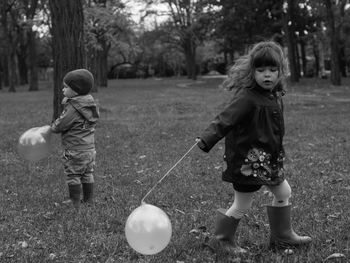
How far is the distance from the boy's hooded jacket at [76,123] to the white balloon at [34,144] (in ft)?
0.68

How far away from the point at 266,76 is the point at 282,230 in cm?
126

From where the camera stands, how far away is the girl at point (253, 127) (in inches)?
151

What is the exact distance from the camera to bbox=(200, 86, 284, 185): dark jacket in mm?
3822

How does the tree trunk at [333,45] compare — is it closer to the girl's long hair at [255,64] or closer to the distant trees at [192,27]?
the distant trees at [192,27]

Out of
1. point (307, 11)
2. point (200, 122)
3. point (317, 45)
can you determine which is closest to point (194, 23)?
point (307, 11)

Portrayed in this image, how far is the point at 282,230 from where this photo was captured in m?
4.16

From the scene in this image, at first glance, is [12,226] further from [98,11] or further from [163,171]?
[98,11]

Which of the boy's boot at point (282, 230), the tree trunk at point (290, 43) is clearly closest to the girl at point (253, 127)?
the boy's boot at point (282, 230)

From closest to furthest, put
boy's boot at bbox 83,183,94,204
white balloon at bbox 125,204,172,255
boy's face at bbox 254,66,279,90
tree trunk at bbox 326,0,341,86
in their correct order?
white balloon at bbox 125,204,172,255 < boy's face at bbox 254,66,279,90 < boy's boot at bbox 83,183,94,204 < tree trunk at bbox 326,0,341,86

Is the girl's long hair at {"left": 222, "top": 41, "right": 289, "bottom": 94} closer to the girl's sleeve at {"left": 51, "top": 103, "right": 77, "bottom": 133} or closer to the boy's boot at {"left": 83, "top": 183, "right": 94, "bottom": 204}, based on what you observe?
the girl's sleeve at {"left": 51, "top": 103, "right": 77, "bottom": 133}

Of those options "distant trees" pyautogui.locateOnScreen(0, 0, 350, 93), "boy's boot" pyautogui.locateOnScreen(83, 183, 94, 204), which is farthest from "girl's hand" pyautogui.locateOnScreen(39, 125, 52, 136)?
"distant trees" pyautogui.locateOnScreen(0, 0, 350, 93)

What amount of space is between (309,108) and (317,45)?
40722 millimetres

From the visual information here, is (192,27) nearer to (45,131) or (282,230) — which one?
(45,131)

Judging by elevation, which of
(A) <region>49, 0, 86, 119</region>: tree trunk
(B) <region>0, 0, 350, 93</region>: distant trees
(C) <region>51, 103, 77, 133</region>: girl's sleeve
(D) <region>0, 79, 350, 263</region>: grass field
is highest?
(B) <region>0, 0, 350, 93</region>: distant trees
